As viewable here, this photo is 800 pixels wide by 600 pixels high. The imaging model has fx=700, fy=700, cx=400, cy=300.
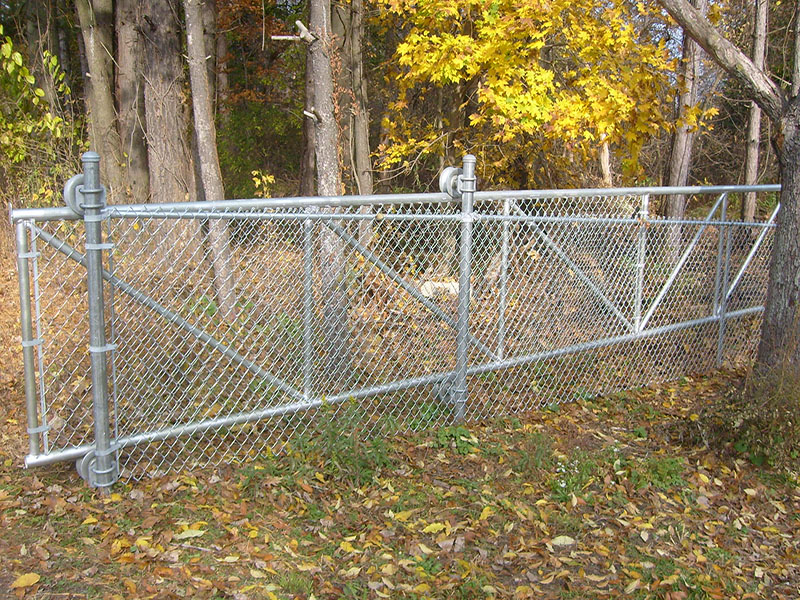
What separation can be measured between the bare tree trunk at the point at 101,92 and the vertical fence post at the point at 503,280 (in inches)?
269

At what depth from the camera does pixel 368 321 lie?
15.5 feet

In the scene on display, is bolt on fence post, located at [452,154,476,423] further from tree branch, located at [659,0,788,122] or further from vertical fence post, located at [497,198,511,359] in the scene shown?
tree branch, located at [659,0,788,122]

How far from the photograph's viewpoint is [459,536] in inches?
139

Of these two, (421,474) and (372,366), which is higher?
(372,366)

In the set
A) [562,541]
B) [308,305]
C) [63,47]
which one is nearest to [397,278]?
[308,305]

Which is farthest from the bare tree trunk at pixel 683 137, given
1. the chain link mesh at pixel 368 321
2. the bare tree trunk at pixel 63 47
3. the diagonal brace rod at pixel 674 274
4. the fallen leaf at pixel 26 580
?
the bare tree trunk at pixel 63 47

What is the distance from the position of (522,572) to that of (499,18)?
6421 mm

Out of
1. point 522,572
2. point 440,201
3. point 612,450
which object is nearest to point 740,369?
point 612,450

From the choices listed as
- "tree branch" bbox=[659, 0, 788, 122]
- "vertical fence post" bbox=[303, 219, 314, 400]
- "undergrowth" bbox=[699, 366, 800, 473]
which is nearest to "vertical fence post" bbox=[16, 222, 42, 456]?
"vertical fence post" bbox=[303, 219, 314, 400]

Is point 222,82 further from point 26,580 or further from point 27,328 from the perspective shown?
point 26,580

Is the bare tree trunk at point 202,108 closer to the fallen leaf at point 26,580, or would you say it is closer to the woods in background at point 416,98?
the woods in background at point 416,98

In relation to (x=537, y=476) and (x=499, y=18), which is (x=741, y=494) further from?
(x=499, y=18)

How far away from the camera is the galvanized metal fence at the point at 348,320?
11.9 ft

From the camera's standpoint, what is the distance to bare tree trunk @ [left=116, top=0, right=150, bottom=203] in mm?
9406
